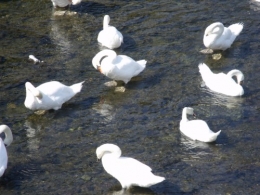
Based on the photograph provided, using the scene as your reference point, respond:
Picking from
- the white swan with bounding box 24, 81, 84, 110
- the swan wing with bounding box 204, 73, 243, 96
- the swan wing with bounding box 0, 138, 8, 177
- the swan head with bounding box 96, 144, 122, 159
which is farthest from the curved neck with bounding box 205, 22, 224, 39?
the swan wing with bounding box 0, 138, 8, 177

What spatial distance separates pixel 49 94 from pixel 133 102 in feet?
4.59

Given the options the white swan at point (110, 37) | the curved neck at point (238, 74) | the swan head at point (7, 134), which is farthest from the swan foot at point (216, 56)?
the swan head at point (7, 134)

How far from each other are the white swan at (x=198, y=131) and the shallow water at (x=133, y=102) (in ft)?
0.38

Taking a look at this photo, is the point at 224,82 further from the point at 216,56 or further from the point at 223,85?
the point at 216,56

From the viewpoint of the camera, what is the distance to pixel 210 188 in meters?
8.92

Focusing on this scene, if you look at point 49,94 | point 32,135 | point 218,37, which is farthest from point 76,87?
point 218,37

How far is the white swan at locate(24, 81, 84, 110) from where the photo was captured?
35.6ft

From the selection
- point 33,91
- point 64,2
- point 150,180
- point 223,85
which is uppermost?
point 64,2

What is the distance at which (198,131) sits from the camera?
10016 mm

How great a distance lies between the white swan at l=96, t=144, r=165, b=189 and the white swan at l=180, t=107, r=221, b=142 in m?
1.37

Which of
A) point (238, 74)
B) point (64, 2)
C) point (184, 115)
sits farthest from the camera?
point (64, 2)

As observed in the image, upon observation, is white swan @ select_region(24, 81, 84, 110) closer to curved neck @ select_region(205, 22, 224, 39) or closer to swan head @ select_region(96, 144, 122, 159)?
swan head @ select_region(96, 144, 122, 159)

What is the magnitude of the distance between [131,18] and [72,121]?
448cm

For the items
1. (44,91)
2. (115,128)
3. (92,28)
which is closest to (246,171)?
(115,128)
